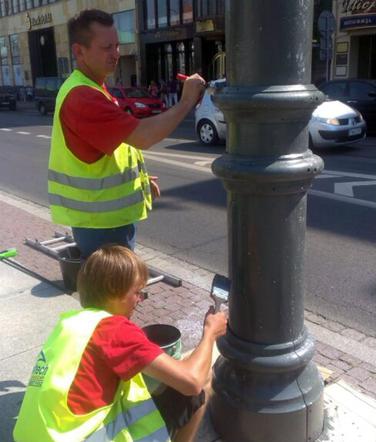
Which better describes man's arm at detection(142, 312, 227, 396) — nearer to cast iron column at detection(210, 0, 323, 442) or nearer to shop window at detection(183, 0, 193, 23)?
cast iron column at detection(210, 0, 323, 442)

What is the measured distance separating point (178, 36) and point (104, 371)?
29.7 m

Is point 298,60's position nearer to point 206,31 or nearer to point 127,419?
point 127,419

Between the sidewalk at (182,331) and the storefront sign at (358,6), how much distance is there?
17.4m

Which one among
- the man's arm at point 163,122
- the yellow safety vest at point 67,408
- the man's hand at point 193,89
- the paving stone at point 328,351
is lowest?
the paving stone at point 328,351

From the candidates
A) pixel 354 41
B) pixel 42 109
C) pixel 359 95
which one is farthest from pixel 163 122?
pixel 42 109

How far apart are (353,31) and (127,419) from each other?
21.4 metres

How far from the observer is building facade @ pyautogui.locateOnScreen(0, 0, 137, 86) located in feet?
110

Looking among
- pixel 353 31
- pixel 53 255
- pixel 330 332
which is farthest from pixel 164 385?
pixel 353 31

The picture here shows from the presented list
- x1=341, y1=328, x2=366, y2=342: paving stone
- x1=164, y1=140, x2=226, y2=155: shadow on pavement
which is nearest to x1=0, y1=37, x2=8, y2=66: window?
x1=164, y1=140, x2=226, y2=155: shadow on pavement

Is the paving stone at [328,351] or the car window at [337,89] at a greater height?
the car window at [337,89]

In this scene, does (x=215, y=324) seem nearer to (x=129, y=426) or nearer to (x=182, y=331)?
(x=129, y=426)

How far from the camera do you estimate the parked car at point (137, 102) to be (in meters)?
21.1

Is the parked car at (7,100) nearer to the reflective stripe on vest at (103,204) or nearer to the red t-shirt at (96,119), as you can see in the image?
the reflective stripe on vest at (103,204)

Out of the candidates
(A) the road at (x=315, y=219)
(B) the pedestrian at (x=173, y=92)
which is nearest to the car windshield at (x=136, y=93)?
(B) the pedestrian at (x=173, y=92)
